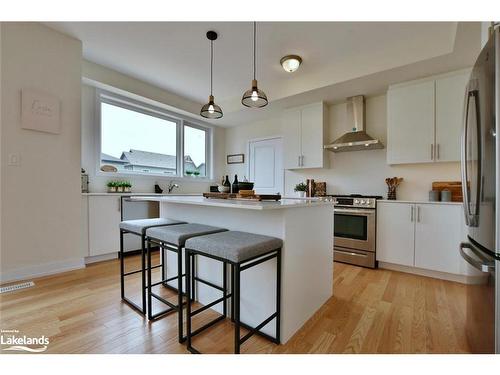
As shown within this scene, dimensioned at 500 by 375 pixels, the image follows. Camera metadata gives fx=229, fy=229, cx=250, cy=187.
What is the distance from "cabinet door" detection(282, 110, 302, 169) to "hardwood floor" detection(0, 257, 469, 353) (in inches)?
84.8

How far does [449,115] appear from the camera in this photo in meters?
2.69

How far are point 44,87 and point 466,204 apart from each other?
3.88 metres

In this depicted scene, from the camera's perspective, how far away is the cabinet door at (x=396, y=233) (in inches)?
108

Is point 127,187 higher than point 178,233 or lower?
higher

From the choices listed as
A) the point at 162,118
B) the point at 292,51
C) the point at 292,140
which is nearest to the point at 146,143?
the point at 162,118

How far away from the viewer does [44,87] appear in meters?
2.47

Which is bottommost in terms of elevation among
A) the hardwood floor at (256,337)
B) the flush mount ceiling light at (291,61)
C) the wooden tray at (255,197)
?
the hardwood floor at (256,337)

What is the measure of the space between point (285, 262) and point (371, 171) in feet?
8.72

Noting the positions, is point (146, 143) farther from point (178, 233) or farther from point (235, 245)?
point (235, 245)

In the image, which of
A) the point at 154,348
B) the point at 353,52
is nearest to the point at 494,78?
the point at 353,52

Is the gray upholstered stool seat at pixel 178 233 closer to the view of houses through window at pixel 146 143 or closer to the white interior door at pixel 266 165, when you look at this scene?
the view of houses through window at pixel 146 143

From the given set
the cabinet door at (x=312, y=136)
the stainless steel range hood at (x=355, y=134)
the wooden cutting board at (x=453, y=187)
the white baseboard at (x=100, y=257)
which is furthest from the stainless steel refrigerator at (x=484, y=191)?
the white baseboard at (x=100, y=257)

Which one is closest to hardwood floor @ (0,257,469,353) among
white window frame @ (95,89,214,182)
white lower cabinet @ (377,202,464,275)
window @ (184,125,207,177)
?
white lower cabinet @ (377,202,464,275)

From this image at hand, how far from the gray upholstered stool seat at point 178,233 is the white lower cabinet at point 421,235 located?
2254 mm
